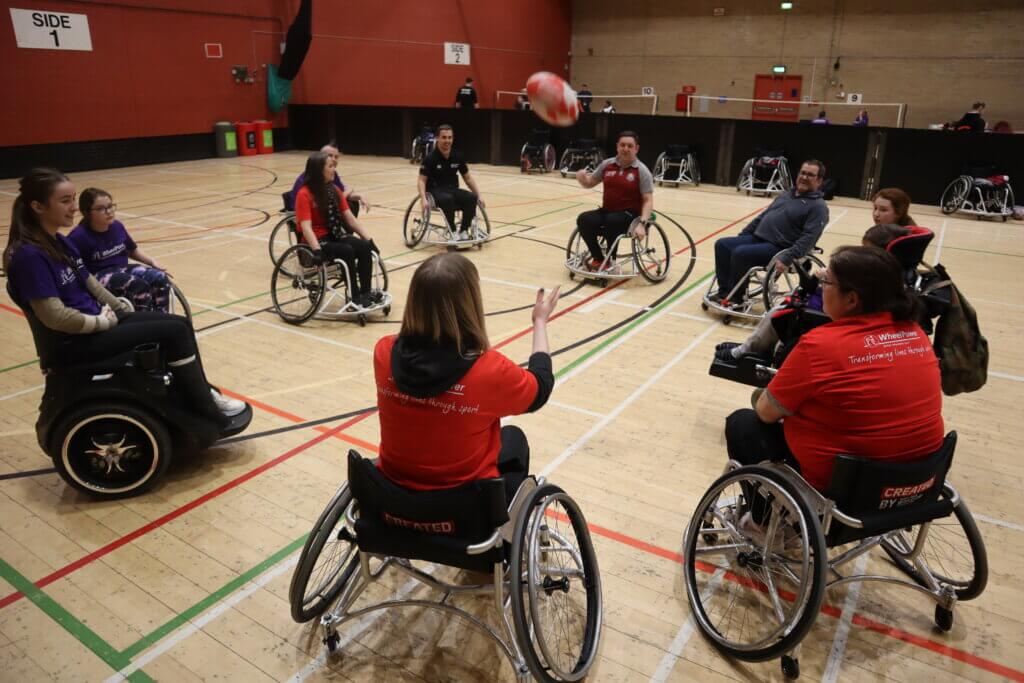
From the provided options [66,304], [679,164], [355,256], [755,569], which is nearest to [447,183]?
[355,256]

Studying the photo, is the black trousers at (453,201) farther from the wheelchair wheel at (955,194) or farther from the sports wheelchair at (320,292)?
the wheelchair wheel at (955,194)

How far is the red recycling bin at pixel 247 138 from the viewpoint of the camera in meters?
15.2

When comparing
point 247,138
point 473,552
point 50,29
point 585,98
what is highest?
point 50,29

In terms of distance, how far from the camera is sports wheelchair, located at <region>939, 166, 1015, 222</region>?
33.6ft

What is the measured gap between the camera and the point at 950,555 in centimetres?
281

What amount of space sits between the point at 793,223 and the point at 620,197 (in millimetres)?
1636

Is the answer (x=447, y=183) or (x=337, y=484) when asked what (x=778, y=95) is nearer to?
(x=447, y=183)

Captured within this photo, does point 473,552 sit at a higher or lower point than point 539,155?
lower

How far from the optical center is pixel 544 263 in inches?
281

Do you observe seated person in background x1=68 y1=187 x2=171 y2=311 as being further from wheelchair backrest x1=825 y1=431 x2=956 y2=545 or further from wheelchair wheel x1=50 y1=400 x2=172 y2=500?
wheelchair backrest x1=825 y1=431 x2=956 y2=545

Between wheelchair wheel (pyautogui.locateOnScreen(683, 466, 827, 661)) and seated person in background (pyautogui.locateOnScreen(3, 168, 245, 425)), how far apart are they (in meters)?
2.22

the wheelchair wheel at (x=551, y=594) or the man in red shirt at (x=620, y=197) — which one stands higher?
the man in red shirt at (x=620, y=197)

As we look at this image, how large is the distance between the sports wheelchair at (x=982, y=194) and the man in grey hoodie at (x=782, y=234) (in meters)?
6.91

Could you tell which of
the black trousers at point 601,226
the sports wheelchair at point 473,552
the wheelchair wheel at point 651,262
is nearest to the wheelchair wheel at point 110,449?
the sports wheelchair at point 473,552
